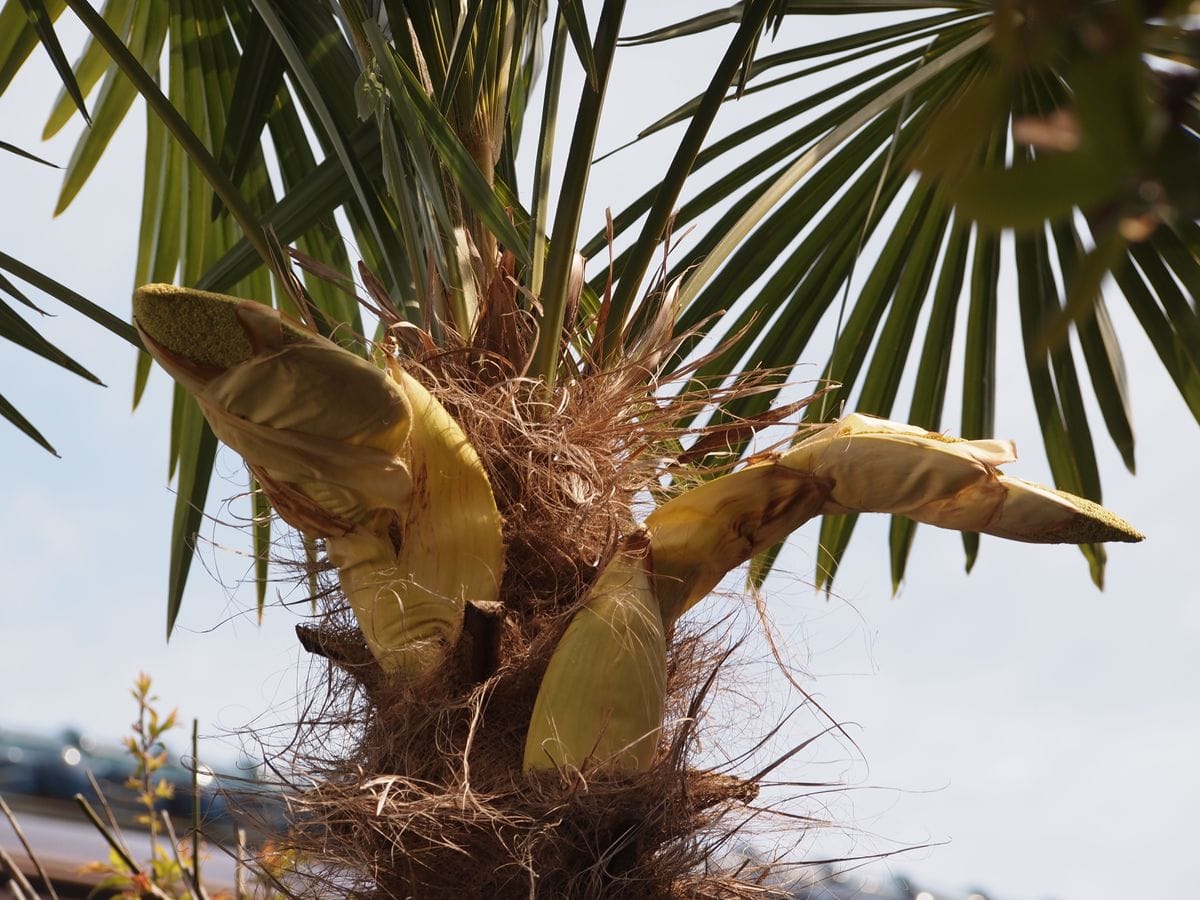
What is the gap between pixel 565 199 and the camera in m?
1.12

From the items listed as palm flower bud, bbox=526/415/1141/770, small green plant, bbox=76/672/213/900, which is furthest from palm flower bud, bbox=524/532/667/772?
small green plant, bbox=76/672/213/900

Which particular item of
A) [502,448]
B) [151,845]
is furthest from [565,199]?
[151,845]

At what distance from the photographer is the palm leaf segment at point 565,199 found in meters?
1.18

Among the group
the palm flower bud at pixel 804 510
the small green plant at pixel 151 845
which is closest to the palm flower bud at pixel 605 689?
the palm flower bud at pixel 804 510

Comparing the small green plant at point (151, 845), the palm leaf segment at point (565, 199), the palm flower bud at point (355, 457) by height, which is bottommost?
the small green plant at point (151, 845)

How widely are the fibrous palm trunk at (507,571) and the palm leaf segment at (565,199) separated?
13cm

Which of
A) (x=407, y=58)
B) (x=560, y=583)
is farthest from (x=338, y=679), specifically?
(x=407, y=58)

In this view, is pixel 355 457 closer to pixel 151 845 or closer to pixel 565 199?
pixel 565 199

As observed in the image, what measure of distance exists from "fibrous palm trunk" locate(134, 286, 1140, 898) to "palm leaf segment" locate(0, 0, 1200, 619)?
0.42ft

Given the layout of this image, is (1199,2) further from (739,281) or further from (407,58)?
(739,281)

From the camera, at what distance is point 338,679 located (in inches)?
45.5

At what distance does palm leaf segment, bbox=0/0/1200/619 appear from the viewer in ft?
3.88

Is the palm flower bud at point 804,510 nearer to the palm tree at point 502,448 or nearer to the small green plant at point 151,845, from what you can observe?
the palm tree at point 502,448

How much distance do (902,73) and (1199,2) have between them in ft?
5.60
